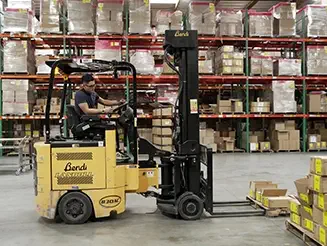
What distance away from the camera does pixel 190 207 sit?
5227 millimetres

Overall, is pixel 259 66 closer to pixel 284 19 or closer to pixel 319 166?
pixel 284 19

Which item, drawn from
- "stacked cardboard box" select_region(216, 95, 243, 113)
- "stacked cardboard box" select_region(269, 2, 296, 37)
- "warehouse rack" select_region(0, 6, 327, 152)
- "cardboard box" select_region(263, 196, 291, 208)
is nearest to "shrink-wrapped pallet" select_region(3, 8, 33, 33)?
"warehouse rack" select_region(0, 6, 327, 152)

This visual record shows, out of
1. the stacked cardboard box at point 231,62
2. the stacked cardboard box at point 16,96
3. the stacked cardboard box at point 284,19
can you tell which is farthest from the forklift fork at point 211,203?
the stacked cardboard box at point 284,19

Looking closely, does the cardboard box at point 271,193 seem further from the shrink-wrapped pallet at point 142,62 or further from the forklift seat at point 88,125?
the shrink-wrapped pallet at point 142,62

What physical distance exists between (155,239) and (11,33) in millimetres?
11048

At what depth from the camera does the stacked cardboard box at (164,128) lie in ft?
43.0

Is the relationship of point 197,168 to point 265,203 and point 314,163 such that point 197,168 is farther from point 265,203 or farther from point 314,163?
point 314,163

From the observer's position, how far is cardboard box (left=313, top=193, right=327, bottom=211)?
3877mm

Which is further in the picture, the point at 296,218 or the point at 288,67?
A: the point at 288,67

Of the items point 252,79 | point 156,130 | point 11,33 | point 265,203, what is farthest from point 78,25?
point 265,203

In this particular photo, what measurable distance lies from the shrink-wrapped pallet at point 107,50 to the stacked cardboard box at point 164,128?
2406 millimetres

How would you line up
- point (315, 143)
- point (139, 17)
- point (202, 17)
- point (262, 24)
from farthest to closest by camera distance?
1. point (315, 143)
2. point (262, 24)
3. point (202, 17)
4. point (139, 17)

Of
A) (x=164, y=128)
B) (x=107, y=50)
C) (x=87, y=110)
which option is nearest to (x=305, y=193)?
(x=87, y=110)

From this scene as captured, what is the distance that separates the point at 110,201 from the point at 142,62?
8.82 m
